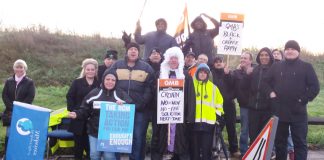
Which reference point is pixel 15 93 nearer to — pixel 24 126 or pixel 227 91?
pixel 24 126

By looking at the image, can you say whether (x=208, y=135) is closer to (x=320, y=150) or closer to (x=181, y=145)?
(x=181, y=145)

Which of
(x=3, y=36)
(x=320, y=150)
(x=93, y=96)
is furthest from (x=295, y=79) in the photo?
(x=3, y=36)

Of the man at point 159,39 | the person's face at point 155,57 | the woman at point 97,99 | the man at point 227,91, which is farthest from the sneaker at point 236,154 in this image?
the woman at point 97,99

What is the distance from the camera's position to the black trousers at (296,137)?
356 inches

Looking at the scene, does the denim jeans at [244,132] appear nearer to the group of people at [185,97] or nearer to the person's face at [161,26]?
the group of people at [185,97]

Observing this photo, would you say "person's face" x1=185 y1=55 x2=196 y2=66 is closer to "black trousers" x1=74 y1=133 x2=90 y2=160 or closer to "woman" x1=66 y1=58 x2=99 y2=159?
"woman" x1=66 y1=58 x2=99 y2=159

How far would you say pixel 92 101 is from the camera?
8.73 m

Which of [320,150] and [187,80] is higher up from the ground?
[187,80]

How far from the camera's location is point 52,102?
15469 millimetres

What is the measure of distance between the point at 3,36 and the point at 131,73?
15985 mm

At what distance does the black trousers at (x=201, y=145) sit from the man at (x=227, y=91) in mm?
1262

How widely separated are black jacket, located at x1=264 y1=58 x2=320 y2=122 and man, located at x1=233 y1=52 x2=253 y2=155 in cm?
123

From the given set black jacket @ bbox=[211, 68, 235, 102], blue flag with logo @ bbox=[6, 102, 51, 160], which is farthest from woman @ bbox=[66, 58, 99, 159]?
black jacket @ bbox=[211, 68, 235, 102]

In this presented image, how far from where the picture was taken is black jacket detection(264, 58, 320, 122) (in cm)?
897
